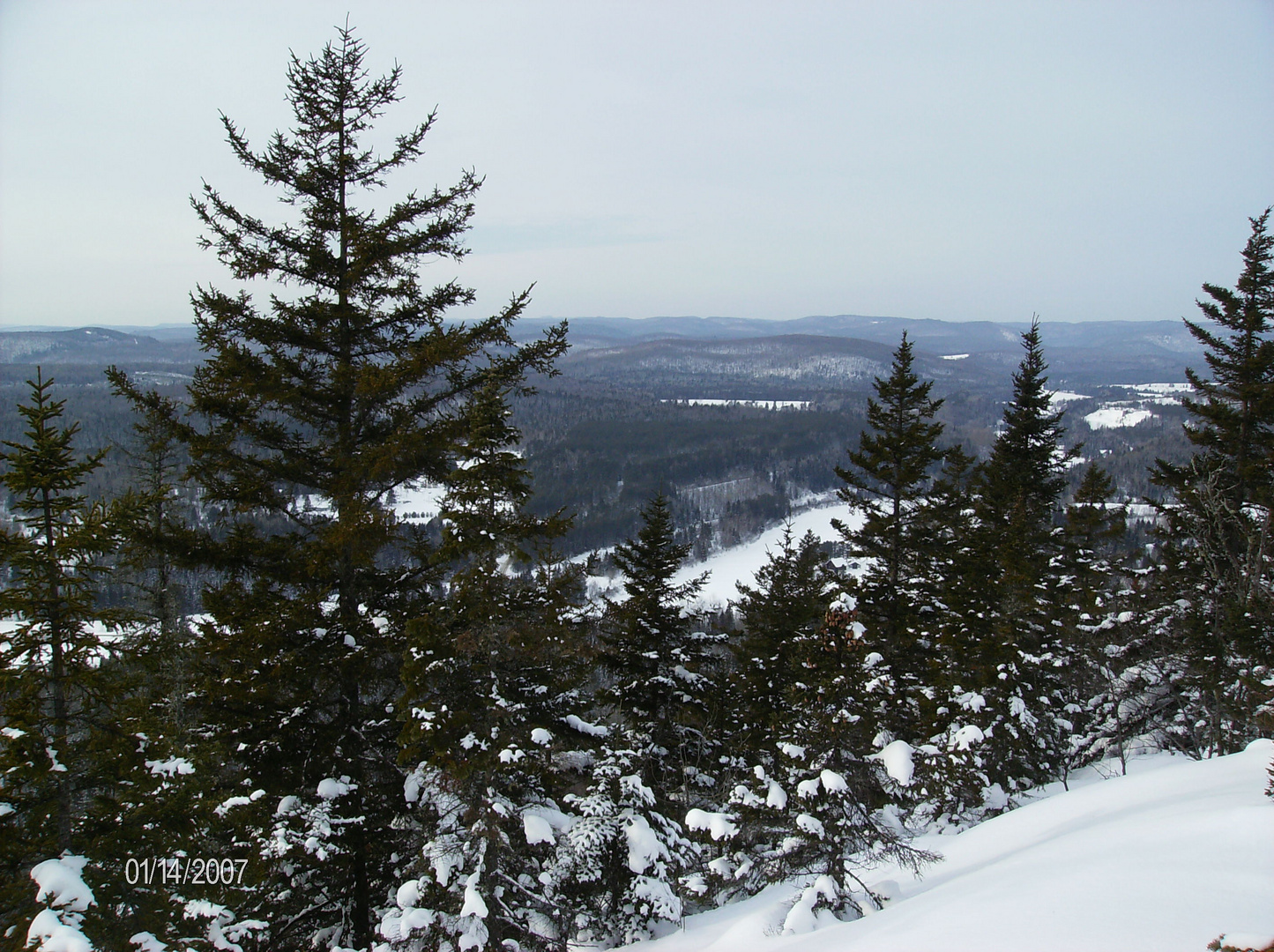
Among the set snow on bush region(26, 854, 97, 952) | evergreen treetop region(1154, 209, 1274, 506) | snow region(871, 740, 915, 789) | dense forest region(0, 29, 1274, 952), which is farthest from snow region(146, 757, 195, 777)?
evergreen treetop region(1154, 209, 1274, 506)

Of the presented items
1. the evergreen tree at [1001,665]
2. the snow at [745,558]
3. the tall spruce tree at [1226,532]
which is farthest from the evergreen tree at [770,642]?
the snow at [745,558]

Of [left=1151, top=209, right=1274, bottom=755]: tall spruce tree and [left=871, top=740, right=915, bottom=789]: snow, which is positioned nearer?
[left=871, top=740, right=915, bottom=789]: snow

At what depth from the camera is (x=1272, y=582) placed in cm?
1434

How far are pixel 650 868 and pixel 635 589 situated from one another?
652 centimetres

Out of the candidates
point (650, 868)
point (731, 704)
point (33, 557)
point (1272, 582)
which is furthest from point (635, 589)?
point (1272, 582)

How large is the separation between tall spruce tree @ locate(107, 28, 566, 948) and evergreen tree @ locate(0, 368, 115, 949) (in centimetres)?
172

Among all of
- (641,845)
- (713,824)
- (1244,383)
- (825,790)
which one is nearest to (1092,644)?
(1244,383)

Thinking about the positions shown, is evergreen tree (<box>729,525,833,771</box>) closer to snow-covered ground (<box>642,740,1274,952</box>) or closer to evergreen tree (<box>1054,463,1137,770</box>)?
snow-covered ground (<box>642,740,1274,952</box>)

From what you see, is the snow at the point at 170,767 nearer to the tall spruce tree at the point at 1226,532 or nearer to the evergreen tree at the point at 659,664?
the evergreen tree at the point at 659,664

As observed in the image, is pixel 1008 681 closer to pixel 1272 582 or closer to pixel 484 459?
pixel 1272 582

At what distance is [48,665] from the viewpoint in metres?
6.11

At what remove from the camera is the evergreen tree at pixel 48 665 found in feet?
18.6

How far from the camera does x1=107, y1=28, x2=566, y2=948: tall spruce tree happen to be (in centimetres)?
812

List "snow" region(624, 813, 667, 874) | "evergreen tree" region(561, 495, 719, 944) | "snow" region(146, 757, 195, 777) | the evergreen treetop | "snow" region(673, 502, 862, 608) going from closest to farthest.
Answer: "snow" region(146, 757, 195, 777)
"snow" region(624, 813, 667, 874)
"evergreen tree" region(561, 495, 719, 944)
the evergreen treetop
"snow" region(673, 502, 862, 608)
